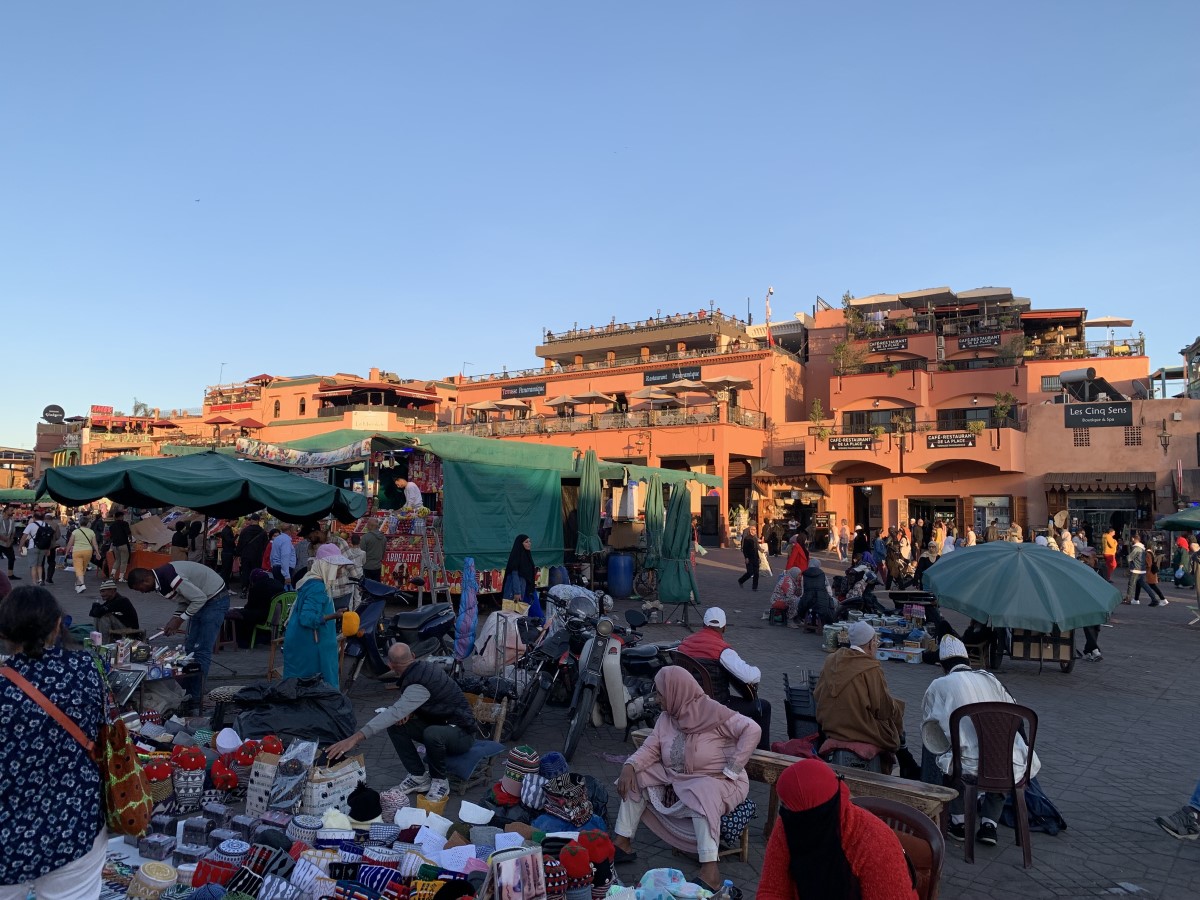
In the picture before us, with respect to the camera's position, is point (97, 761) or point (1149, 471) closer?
point (97, 761)

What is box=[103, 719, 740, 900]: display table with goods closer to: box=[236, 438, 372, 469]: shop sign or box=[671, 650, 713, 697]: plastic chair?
box=[671, 650, 713, 697]: plastic chair

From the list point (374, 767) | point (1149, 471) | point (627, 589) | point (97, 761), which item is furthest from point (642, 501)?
point (1149, 471)

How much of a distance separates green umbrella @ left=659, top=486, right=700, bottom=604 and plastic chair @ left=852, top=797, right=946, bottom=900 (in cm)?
922

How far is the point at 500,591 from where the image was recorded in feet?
44.2

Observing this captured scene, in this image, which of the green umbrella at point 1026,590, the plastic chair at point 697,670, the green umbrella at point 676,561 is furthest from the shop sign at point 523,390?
the plastic chair at point 697,670

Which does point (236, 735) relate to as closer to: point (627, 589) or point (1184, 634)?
point (627, 589)

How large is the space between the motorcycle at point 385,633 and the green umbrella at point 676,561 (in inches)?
181

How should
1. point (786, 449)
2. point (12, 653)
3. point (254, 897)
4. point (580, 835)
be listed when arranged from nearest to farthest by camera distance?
point (12, 653), point (254, 897), point (580, 835), point (786, 449)

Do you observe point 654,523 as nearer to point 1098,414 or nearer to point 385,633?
point 385,633

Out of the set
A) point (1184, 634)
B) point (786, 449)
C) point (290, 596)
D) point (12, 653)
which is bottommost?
point (1184, 634)

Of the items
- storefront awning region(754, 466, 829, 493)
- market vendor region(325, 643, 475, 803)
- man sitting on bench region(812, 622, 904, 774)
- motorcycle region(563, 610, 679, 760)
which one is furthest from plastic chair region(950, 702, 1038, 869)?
storefront awning region(754, 466, 829, 493)

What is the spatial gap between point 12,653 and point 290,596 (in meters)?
6.33

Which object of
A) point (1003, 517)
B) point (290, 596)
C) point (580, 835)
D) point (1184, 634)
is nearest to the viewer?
point (580, 835)

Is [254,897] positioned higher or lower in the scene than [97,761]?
lower
